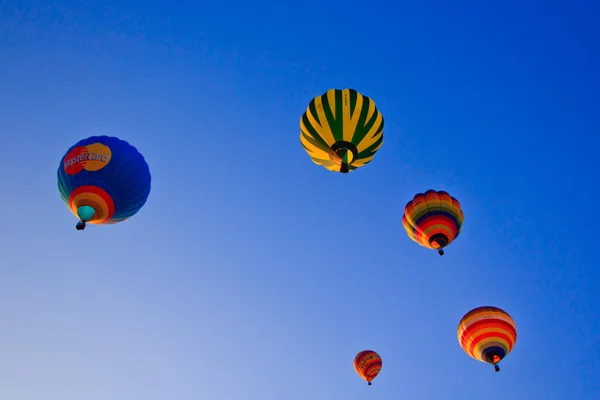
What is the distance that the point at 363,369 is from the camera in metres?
20.0

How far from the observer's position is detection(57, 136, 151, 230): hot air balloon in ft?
38.7

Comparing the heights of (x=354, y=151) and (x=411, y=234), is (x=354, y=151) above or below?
below

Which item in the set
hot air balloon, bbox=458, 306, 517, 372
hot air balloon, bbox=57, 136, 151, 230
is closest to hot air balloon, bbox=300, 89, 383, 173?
hot air balloon, bbox=57, 136, 151, 230

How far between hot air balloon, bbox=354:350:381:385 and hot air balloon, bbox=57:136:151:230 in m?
12.4

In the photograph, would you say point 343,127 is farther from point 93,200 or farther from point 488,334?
point 488,334

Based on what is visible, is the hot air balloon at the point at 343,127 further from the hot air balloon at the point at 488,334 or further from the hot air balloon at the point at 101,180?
the hot air balloon at the point at 488,334

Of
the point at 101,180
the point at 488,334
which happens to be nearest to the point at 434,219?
the point at 488,334

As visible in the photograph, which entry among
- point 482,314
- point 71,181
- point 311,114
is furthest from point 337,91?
point 482,314

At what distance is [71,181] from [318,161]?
256 inches

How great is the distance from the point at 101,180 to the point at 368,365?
13778mm

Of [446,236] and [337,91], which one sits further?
[446,236]

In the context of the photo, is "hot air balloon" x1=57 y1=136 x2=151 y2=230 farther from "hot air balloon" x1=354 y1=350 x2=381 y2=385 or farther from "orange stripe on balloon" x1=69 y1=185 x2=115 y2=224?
"hot air balloon" x1=354 y1=350 x2=381 y2=385

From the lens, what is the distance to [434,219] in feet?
49.1

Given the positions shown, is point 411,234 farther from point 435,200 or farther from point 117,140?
point 117,140
